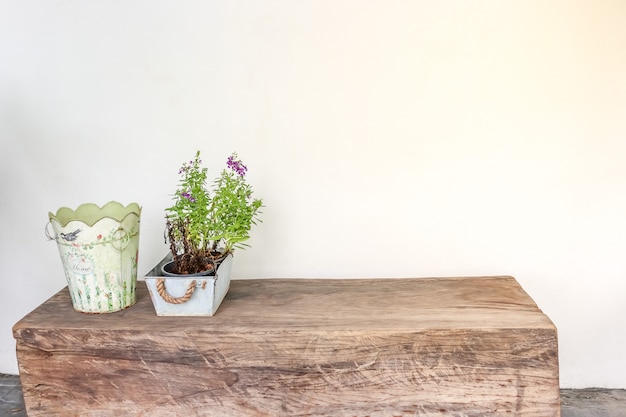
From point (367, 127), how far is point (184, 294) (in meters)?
0.75

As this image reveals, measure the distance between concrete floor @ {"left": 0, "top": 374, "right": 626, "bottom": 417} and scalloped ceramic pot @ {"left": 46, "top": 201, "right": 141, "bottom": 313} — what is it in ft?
2.23

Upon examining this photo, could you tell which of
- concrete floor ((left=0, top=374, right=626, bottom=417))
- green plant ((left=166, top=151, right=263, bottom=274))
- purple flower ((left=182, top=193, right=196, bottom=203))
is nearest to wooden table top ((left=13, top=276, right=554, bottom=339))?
green plant ((left=166, top=151, right=263, bottom=274))

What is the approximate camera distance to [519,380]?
1.27 meters

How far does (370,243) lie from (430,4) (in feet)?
2.47

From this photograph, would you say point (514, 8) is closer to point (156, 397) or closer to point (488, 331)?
point (488, 331)

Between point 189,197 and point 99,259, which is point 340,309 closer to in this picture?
point 189,197

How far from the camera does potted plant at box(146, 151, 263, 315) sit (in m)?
1.36

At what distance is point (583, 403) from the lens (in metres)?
1.75

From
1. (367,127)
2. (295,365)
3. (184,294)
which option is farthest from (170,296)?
(367,127)

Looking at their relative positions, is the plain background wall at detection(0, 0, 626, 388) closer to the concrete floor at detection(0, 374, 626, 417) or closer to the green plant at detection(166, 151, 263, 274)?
the concrete floor at detection(0, 374, 626, 417)

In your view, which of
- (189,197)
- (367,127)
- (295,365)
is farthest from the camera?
(367,127)

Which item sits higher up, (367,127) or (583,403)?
(367,127)

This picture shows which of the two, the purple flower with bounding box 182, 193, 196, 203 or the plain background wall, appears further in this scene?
the plain background wall

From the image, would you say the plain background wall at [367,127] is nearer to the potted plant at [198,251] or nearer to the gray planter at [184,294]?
the potted plant at [198,251]
